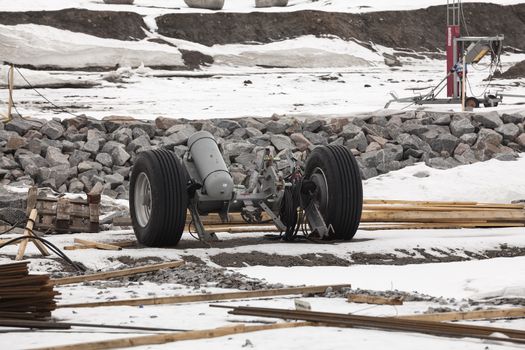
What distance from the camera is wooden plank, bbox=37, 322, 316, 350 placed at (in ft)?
25.9

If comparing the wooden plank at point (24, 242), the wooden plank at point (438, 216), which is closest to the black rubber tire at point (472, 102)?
the wooden plank at point (438, 216)

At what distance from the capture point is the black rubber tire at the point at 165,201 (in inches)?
565

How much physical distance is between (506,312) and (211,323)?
2207mm

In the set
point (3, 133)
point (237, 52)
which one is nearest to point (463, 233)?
point (3, 133)

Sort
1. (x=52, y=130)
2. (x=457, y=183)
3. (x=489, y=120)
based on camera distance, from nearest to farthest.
Result: (x=457, y=183)
(x=52, y=130)
(x=489, y=120)

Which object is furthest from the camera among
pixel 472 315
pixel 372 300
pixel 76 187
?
pixel 76 187

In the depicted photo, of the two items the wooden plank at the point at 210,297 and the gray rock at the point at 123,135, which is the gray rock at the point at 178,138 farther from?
the wooden plank at the point at 210,297

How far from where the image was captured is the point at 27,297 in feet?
30.1

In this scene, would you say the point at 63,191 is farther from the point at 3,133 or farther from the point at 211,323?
the point at 211,323

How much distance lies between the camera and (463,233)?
53.1 ft

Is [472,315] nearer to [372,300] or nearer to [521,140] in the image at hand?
[372,300]

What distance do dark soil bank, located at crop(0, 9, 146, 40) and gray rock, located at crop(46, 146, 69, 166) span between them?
20.6m

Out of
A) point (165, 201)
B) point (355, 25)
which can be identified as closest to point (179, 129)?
point (165, 201)

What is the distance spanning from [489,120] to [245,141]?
5151 mm
